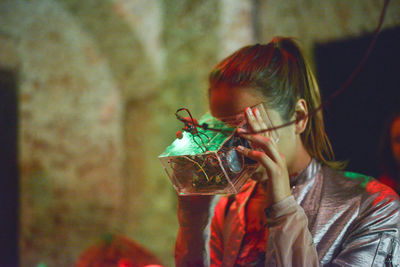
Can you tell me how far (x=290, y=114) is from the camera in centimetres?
103

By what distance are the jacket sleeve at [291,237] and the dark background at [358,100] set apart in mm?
1137

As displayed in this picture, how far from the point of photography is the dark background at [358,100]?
5.89 ft

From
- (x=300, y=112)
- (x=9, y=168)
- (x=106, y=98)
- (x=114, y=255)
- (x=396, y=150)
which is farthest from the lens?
(x=106, y=98)

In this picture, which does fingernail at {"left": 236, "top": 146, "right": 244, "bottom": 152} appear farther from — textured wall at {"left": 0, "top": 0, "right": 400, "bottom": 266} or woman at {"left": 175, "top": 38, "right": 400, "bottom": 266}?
textured wall at {"left": 0, "top": 0, "right": 400, "bottom": 266}

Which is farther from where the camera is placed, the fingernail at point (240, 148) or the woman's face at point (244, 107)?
the woman's face at point (244, 107)

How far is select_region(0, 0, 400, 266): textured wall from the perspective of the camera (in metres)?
2.26

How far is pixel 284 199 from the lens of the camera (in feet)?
2.70

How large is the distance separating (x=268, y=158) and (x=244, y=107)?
22 centimetres

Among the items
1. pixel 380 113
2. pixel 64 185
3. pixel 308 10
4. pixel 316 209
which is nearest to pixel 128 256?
pixel 316 209

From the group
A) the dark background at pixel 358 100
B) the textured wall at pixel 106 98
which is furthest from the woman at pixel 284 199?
the textured wall at pixel 106 98

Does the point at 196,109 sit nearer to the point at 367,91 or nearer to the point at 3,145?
the point at 367,91

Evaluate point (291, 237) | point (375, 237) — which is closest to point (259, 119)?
point (291, 237)

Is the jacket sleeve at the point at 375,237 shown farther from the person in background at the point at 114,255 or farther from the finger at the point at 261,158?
the person in background at the point at 114,255

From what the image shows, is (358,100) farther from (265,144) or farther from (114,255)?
(114,255)
